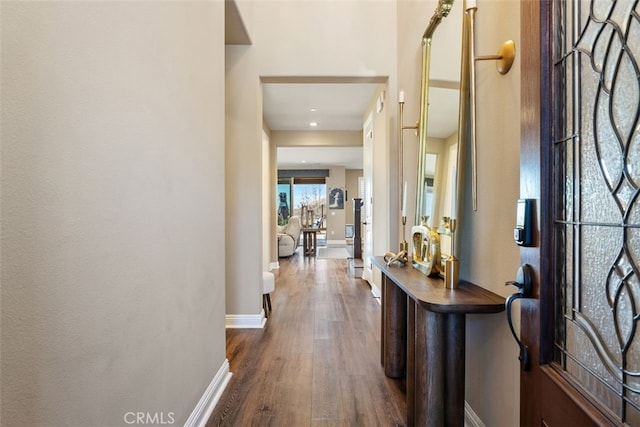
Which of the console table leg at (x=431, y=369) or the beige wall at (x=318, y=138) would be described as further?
the beige wall at (x=318, y=138)

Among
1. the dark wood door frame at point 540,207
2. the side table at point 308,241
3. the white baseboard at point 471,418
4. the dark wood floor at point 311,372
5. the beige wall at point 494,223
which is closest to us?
the dark wood door frame at point 540,207

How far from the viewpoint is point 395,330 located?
2209 mm

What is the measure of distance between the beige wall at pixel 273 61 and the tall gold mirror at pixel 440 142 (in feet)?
3.48

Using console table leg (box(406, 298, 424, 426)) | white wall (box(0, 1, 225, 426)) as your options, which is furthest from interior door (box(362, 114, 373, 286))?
white wall (box(0, 1, 225, 426))

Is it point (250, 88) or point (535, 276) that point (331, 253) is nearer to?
point (250, 88)

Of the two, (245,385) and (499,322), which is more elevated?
(499,322)

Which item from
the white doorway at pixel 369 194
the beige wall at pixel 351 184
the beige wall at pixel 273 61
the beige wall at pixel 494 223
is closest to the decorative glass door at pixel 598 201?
Answer: the beige wall at pixel 494 223

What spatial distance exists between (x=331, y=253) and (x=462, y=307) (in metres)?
7.52

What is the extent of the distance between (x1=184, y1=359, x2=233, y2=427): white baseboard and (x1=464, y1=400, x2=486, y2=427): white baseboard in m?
1.37

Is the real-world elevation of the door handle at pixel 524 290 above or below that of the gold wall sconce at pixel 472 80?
below

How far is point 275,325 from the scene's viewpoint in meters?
3.25

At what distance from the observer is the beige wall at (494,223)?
1.27 meters

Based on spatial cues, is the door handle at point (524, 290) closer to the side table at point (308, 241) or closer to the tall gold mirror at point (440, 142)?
the tall gold mirror at point (440, 142)

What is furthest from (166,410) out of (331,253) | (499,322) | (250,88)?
(331,253)
